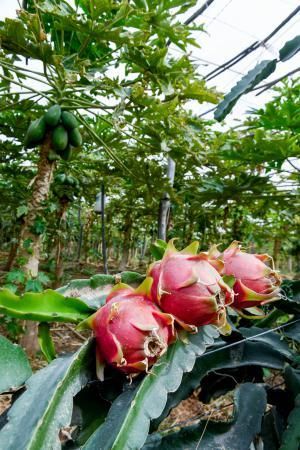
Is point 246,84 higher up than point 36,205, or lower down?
higher up

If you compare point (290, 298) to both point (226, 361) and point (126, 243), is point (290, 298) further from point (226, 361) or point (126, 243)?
point (126, 243)

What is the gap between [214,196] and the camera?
2.52 m

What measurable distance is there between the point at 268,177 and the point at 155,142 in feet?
2.63

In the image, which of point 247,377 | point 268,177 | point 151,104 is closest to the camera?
point 247,377

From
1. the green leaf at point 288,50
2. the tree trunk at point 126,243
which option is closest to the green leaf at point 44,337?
the green leaf at point 288,50

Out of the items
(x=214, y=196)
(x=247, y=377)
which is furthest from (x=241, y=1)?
(x=247, y=377)

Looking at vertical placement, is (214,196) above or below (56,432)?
above

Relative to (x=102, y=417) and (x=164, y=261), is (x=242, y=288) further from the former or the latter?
(x=102, y=417)

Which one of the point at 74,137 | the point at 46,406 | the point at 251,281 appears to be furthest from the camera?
the point at 74,137

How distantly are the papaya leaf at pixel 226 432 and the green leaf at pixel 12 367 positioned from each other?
19 cm

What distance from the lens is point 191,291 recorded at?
35 centimetres

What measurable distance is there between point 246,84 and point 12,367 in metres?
0.52

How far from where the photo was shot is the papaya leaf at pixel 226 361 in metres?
0.47

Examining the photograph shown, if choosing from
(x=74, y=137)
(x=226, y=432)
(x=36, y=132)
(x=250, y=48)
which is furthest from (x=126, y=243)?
(x=226, y=432)
